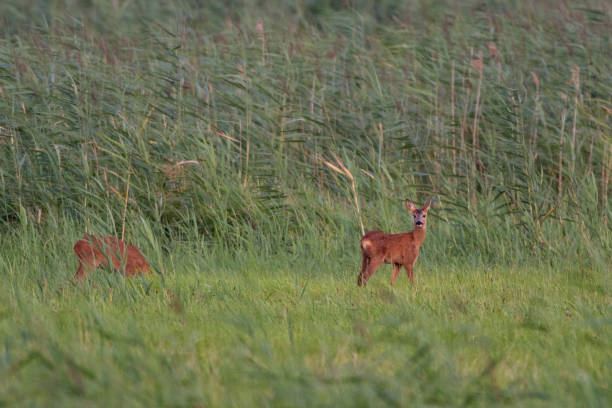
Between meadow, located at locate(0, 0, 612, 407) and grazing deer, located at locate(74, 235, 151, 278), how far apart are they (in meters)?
0.11

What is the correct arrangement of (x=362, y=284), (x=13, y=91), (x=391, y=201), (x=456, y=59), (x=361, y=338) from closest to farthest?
(x=361, y=338) → (x=362, y=284) → (x=391, y=201) → (x=13, y=91) → (x=456, y=59)

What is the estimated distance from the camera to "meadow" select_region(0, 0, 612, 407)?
11.2ft

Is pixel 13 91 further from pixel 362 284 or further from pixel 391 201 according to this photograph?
pixel 362 284

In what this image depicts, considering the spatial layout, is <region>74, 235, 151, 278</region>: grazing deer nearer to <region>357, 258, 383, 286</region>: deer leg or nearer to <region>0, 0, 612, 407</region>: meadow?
<region>0, 0, 612, 407</region>: meadow

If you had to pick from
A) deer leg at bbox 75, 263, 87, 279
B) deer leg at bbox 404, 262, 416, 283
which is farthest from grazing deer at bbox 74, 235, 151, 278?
deer leg at bbox 404, 262, 416, 283

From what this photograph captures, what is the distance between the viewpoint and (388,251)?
516 centimetres

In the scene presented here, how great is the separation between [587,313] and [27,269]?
356 cm

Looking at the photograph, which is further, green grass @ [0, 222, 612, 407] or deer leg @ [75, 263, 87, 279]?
deer leg @ [75, 263, 87, 279]

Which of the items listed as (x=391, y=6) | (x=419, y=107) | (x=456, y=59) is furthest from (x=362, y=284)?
(x=391, y=6)

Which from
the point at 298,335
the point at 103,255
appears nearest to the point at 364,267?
the point at 298,335

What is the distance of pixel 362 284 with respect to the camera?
17.0 ft

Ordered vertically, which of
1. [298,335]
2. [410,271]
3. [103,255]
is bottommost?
[410,271]

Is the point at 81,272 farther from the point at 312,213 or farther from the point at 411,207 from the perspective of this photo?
the point at 312,213

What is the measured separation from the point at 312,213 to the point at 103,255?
2.18m
